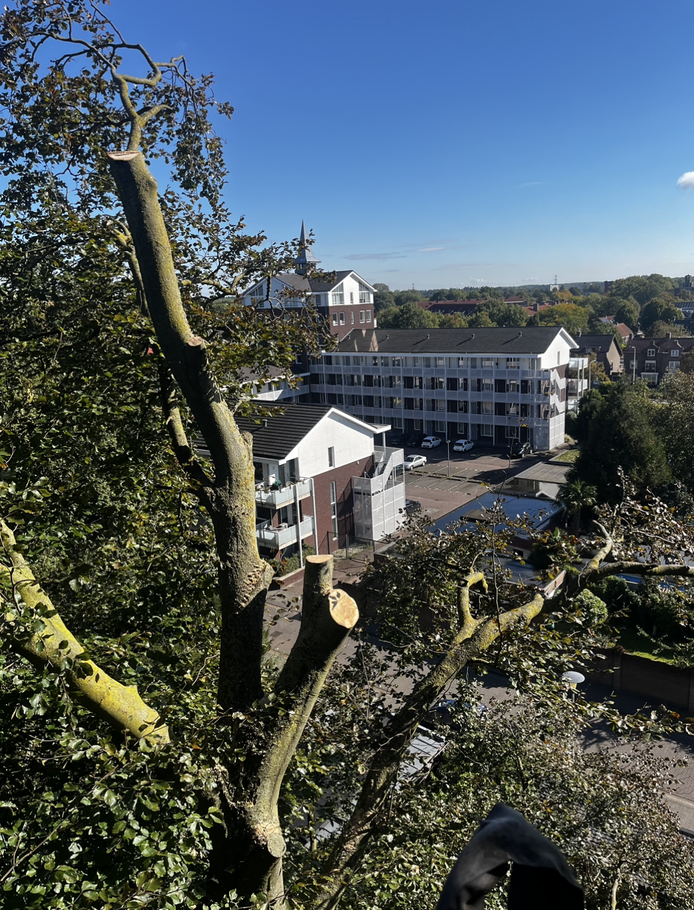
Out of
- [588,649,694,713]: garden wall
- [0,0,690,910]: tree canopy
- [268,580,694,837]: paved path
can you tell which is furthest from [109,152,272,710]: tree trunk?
[588,649,694,713]: garden wall

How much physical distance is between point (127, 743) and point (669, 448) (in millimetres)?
31374

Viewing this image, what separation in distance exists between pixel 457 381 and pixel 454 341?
138 inches

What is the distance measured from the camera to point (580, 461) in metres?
31.3

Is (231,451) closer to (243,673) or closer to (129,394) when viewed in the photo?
(243,673)

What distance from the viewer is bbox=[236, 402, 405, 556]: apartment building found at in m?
26.6

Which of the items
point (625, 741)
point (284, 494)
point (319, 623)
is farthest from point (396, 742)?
point (284, 494)

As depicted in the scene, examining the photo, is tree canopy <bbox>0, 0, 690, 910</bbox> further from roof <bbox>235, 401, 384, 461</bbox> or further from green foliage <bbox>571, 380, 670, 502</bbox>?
green foliage <bbox>571, 380, 670, 502</bbox>

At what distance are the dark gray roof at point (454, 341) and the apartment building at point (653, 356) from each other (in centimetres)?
3347

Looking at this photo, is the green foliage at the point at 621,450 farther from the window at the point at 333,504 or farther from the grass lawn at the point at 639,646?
the window at the point at 333,504

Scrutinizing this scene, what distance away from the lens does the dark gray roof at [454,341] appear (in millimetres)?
Answer: 48594

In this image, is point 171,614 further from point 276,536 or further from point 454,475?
point 454,475

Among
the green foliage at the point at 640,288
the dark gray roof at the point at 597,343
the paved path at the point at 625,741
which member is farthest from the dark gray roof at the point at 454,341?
the green foliage at the point at 640,288

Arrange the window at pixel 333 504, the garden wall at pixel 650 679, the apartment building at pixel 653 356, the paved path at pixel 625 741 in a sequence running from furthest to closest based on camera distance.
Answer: the apartment building at pixel 653 356 → the window at pixel 333 504 → the garden wall at pixel 650 679 → the paved path at pixel 625 741

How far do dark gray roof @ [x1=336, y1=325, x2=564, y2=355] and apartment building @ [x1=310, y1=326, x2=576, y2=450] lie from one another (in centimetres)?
8
